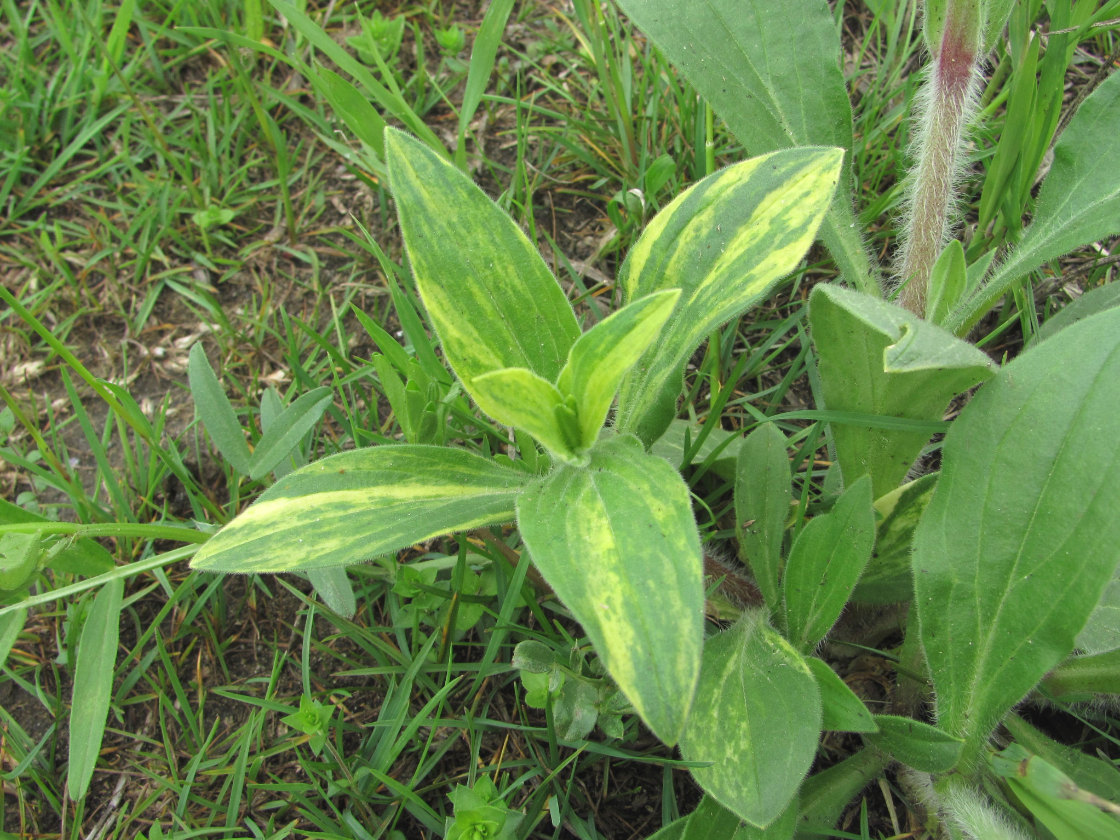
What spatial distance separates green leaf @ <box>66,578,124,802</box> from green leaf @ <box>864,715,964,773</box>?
1.67 metres

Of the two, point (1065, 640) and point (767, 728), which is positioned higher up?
point (767, 728)

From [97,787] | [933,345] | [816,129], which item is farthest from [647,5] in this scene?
[97,787]

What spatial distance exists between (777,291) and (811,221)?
3.45ft

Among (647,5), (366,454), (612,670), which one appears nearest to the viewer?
(612,670)

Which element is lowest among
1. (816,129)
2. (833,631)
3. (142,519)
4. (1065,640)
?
(833,631)

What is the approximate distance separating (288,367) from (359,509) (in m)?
1.33

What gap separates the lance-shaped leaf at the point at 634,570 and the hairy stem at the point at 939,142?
1118 mm

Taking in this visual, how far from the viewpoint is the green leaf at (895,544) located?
1.88 m

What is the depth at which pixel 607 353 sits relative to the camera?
142 cm

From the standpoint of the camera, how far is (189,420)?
9.10 feet

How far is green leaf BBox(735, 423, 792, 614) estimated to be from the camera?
1942 millimetres

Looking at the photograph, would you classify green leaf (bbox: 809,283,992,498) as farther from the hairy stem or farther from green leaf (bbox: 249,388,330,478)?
green leaf (bbox: 249,388,330,478)

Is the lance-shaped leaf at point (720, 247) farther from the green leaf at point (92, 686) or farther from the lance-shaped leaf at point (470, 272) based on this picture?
the green leaf at point (92, 686)

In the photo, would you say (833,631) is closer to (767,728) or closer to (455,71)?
(767,728)
